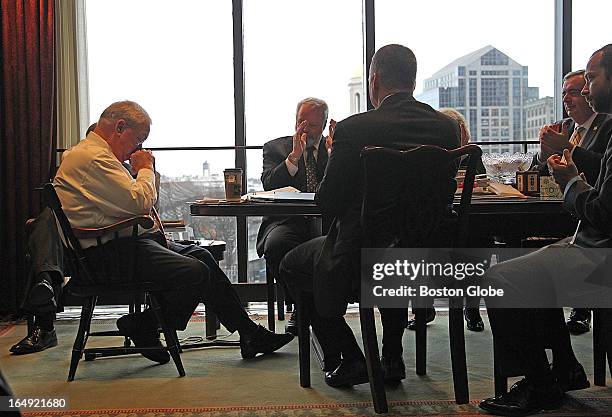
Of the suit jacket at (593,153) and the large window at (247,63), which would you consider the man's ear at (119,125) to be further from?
the large window at (247,63)

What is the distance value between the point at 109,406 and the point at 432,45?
11.4 feet

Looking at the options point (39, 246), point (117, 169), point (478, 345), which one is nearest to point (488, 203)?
point (478, 345)

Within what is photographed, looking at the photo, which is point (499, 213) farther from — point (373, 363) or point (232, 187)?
point (232, 187)

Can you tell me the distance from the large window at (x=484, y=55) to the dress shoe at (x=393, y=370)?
273cm

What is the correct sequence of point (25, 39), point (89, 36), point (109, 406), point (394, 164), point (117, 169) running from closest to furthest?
point (394, 164) < point (109, 406) < point (117, 169) < point (25, 39) < point (89, 36)

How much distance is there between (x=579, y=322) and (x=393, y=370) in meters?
1.40

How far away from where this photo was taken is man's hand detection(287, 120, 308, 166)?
401cm

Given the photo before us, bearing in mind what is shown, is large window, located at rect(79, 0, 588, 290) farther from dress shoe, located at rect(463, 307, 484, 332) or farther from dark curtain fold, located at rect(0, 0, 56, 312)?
dress shoe, located at rect(463, 307, 484, 332)

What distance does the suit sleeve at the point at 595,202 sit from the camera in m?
2.32

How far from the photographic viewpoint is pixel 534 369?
2568 millimetres

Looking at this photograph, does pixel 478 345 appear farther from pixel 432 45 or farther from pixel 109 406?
pixel 432 45

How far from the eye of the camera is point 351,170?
2.60 meters

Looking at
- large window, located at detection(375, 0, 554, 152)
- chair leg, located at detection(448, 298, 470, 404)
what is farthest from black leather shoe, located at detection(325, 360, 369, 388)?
large window, located at detection(375, 0, 554, 152)

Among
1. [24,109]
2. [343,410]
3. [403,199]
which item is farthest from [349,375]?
[24,109]
